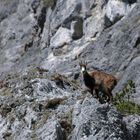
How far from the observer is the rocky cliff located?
13711 mm

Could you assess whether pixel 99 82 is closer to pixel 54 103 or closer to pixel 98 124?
pixel 54 103

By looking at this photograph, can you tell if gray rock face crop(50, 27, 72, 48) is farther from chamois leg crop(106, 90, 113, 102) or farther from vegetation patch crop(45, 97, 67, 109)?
vegetation patch crop(45, 97, 67, 109)

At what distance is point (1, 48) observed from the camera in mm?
54719

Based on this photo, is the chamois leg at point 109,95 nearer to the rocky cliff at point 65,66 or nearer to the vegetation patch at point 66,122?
the rocky cliff at point 65,66

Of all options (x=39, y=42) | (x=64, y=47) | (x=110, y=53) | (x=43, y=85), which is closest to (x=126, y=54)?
(x=110, y=53)

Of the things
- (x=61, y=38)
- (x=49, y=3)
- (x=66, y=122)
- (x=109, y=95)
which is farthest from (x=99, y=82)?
(x=49, y=3)

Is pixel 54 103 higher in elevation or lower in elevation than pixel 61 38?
higher

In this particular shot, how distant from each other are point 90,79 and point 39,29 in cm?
3330

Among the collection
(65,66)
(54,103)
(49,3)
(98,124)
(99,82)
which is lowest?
(65,66)

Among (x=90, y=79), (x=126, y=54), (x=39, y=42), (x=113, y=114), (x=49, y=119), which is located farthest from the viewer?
(x=39, y=42)

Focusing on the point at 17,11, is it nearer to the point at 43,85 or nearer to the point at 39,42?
the point at 39,42

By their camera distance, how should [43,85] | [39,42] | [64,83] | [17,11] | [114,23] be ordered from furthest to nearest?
[17,11] < [39,42] < [114,23] < [64,83] < [43,85]

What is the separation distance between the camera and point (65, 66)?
40.8m

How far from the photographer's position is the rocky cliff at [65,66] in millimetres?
13711
